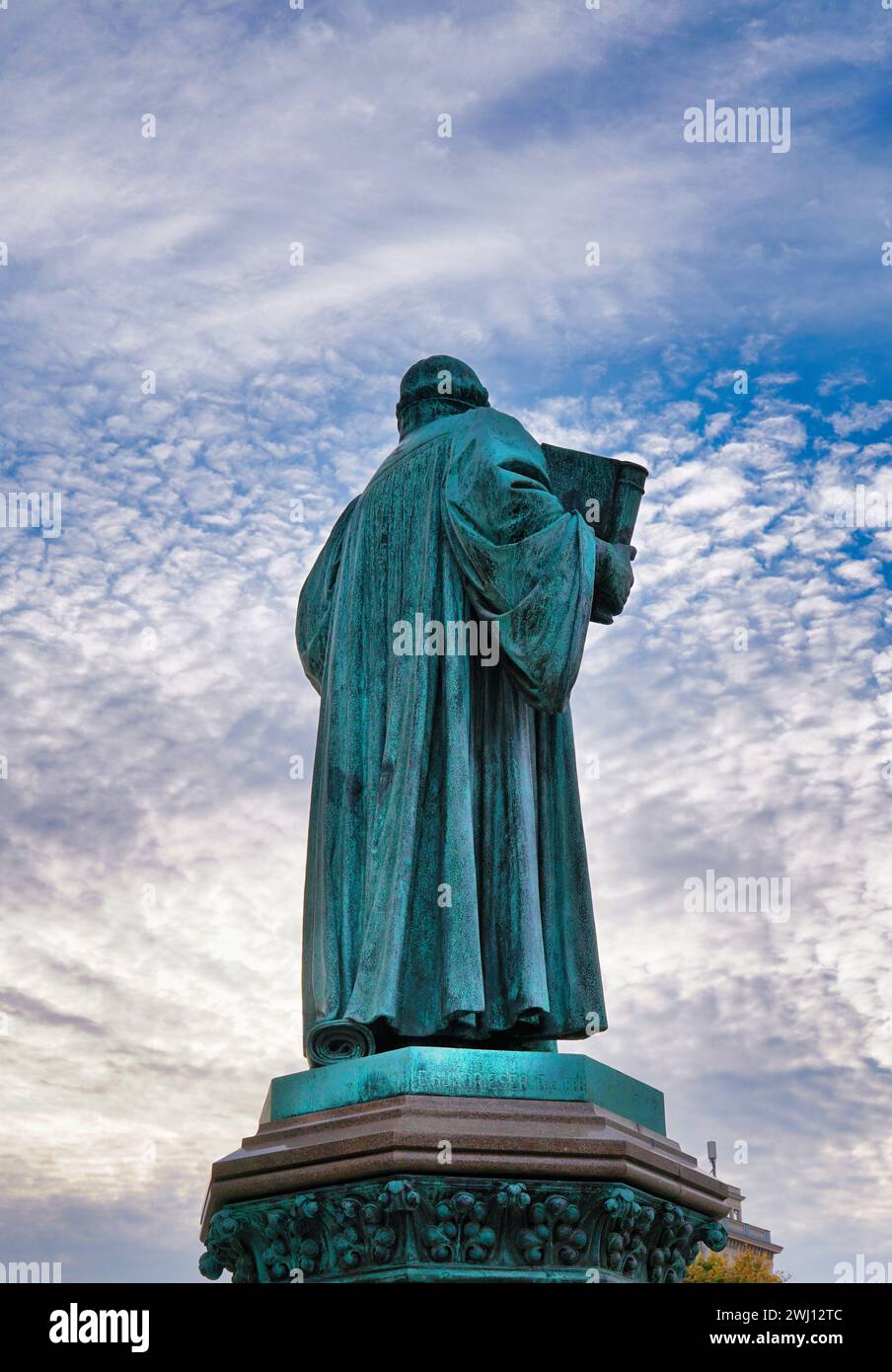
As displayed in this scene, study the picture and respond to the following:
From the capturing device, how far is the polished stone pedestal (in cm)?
791

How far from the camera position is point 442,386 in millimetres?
11039

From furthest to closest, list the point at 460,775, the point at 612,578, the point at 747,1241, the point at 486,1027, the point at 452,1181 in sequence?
the point at 747,1241 → the point at 612,578 → the point at 460,775 → the point at 486,1027 → the point at 452,1181

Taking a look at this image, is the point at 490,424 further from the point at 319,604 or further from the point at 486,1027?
the point at 486,1027

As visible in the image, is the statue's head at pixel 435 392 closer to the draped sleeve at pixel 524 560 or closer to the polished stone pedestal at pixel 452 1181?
the draped sleeve at pixel 524 560

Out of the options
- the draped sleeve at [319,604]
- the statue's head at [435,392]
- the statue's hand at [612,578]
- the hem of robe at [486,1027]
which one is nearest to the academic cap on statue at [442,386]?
the statue's head at [435,392]

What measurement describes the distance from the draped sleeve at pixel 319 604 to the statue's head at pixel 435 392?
0.69 meters

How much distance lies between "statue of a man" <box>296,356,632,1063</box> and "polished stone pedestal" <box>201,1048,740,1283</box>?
0.49m

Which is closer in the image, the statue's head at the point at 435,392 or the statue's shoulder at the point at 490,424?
the statue's shoulder at the point at 490,424

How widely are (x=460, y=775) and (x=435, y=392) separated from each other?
2.89 metres

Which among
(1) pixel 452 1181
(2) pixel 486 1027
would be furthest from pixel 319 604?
(1) pixel 452 1181

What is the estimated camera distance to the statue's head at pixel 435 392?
11.0 metres

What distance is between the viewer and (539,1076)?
27.9ft
